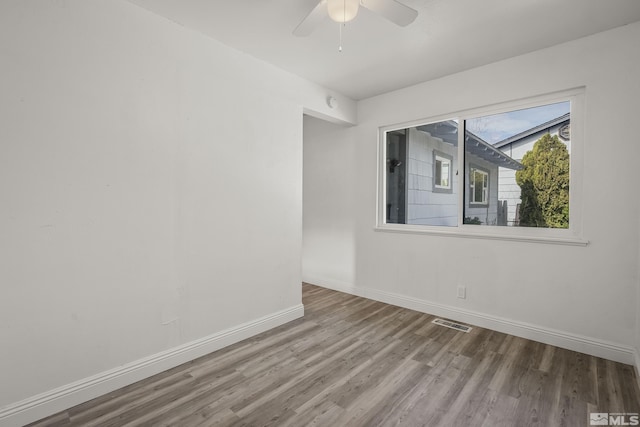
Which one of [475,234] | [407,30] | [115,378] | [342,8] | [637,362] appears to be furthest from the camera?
[475,234]

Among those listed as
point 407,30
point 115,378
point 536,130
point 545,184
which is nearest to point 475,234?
point 545,184

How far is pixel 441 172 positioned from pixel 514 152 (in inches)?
29.2

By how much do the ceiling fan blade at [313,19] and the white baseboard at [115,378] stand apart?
2.40 meters

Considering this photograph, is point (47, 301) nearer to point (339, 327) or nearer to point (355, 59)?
point (339, 327)

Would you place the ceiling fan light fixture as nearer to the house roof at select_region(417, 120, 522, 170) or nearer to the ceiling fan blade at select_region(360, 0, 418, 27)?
the ceiling fan blade at select_region(360, 0, 418, 27)

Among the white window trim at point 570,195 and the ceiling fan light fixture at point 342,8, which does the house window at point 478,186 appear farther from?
the ceiling fan light fixture at point 342,8

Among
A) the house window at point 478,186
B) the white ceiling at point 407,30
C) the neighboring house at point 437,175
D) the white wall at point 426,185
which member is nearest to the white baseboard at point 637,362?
the neighboring house at point 437,175

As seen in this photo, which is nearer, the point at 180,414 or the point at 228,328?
the point at 180,414

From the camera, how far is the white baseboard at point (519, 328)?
93.6 inches

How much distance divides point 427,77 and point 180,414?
11.8 feet

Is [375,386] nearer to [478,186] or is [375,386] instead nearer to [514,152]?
[478,186]

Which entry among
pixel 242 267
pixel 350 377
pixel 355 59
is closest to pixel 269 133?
pixel 355 59

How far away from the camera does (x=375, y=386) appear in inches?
82.2

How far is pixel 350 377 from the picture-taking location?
219cm
